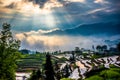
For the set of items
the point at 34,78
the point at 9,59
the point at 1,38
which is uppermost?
the point at 1,38

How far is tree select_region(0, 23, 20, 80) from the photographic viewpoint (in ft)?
115

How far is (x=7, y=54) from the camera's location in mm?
35688

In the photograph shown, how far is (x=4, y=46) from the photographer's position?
3575cm

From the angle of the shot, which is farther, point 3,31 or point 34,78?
point 34,78

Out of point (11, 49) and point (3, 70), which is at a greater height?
point (11, 49)

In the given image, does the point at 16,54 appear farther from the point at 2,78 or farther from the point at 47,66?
the point at 47,66

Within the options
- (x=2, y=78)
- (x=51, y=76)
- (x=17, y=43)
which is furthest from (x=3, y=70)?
(x=51, y=76)

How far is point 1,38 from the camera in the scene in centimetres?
3678

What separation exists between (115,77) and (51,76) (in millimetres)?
19769

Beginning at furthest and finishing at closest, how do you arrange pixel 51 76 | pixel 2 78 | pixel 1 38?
pixel 51 76, pixel 1 38, pixel 2 78

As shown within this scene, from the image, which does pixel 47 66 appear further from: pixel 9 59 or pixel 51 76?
pixel 9 59

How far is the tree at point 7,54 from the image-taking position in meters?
35.1

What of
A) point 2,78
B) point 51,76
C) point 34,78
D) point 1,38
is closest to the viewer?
point 2,78

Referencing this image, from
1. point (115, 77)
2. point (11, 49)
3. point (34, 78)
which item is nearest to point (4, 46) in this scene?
point (11, 49)
